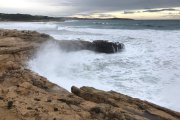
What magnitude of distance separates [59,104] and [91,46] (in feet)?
40.0

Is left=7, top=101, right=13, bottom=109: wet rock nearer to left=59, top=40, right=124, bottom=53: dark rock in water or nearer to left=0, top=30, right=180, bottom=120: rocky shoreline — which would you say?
left=0, top=30, right=180, bottom=120: rocky shoreline

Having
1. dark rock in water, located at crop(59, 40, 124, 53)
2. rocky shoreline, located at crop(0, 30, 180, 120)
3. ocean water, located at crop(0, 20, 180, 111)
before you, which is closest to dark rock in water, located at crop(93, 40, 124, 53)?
dark rock in water, located at crop(59, 40, 124, 53)

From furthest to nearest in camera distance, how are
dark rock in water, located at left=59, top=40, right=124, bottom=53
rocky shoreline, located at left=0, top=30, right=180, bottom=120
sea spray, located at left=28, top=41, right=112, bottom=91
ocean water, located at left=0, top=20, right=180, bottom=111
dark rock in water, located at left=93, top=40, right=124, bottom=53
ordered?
dark rock in water, located at left=93, top=40, right=124, bottom=53
dark rock in water, located at left=59, top=40, right=124, bottom=53
sea spray, located at left=28, top=41, right=112, bottom=91
ocean water, located at left=0, top=20, right=180, bottom=111
rocky shoreline, located at left=0, top=30, right=180, bottom=120

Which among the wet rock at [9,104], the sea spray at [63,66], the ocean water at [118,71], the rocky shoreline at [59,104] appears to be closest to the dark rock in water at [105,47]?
the ocean water at [118,71]

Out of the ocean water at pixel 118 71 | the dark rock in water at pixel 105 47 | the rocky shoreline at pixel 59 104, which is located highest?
the rocky shoreline at pixel 59 104

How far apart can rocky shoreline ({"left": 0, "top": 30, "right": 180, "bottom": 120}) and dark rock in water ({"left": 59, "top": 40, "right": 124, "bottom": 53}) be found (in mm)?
8713

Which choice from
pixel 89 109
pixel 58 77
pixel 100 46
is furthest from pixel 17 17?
pixel 89 109

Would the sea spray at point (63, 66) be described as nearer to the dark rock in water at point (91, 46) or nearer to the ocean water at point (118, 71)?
the ocean water at point (118, 71)

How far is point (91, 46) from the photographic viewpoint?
55.6 feet

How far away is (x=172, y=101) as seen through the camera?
8336mm

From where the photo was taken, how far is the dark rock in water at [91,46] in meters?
15.5

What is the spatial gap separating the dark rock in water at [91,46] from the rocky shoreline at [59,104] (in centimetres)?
871

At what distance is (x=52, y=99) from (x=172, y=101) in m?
4.29

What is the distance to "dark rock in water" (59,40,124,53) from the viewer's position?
1546 centimetres
